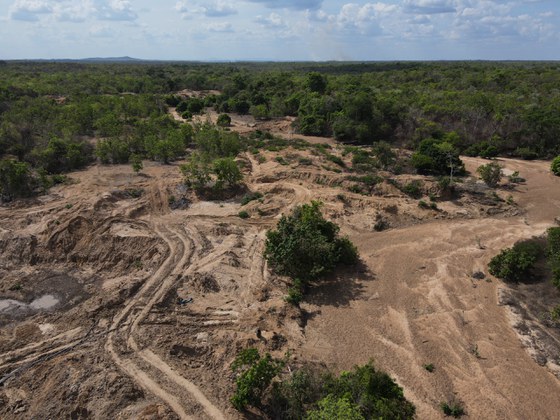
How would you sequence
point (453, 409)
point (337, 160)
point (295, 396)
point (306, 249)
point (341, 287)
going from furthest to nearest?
point (337, 160)
point (341, 287)
point (306, 249)
point (453, 409)
point (295, 396)

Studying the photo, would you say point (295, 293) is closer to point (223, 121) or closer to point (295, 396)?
point (295, 396)

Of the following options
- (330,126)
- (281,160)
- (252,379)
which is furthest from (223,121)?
(252,379)

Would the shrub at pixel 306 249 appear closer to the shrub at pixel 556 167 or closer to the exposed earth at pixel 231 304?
the exposed earth at pixel 231 304

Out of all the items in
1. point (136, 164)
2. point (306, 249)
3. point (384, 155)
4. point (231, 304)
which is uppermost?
point (384, 155)

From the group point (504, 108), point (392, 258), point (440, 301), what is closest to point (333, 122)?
point (504, 108)

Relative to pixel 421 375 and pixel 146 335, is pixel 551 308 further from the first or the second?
pixel 146 335

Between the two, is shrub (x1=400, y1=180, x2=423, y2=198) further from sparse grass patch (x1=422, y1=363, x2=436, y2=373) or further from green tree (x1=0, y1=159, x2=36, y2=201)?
green tree (x1=0, y1=159, x2=36, y2=201)

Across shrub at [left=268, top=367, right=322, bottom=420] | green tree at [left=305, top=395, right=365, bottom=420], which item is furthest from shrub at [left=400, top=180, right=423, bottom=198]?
green tree at [left=305, top=395, right=365, bottom=420]
